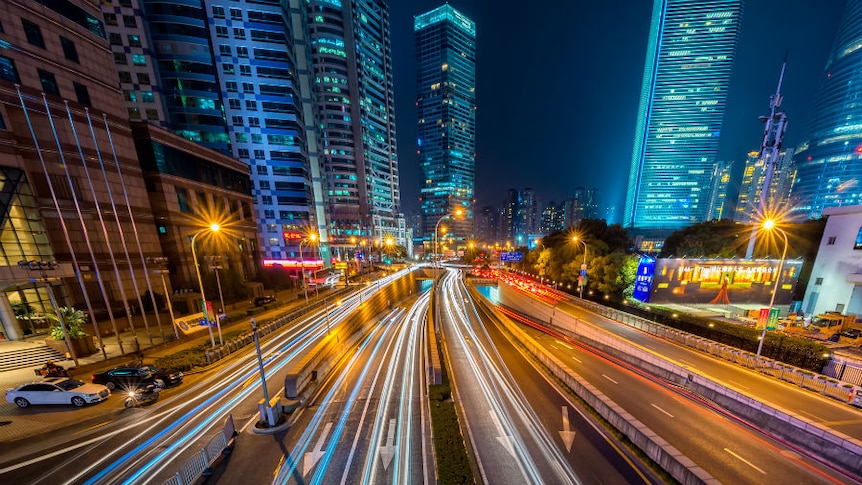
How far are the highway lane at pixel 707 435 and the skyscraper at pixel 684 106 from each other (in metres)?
152

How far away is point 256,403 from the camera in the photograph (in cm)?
1593

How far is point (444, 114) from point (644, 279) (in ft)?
446

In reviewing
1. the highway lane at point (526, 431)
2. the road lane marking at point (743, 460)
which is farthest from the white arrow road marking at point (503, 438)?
the road lane marking at point (743, 460)

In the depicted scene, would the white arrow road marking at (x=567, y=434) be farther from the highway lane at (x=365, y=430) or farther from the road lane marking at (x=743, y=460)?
the highway lane at (x=365, y=430)

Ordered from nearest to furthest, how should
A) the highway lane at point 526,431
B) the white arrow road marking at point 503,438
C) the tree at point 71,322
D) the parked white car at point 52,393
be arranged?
1. the highway lane at point 526,431
2. the white arrow road marking at point 503,438
3. the parked white car at point 52,393
4. the tree at point 71,322

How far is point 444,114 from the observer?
473 feet

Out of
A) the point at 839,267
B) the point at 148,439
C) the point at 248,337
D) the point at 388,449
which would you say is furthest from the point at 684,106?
the point at 148,439

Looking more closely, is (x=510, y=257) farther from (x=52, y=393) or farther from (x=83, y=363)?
(x=83, y=363)

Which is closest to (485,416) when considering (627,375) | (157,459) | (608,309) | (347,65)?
(627,375)

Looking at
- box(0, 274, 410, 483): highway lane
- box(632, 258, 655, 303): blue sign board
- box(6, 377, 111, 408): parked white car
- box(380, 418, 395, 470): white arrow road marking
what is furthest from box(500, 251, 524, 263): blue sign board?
box(6, 377, 111, 408): parked white car

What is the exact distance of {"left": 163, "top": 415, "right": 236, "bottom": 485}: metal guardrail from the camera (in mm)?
9938

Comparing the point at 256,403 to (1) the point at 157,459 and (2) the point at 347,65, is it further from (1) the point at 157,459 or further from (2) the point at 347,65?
(2) the point at 347,65

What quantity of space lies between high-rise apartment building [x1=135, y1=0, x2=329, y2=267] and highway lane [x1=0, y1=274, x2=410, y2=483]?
46333mm

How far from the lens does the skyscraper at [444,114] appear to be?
145875 millimetres
